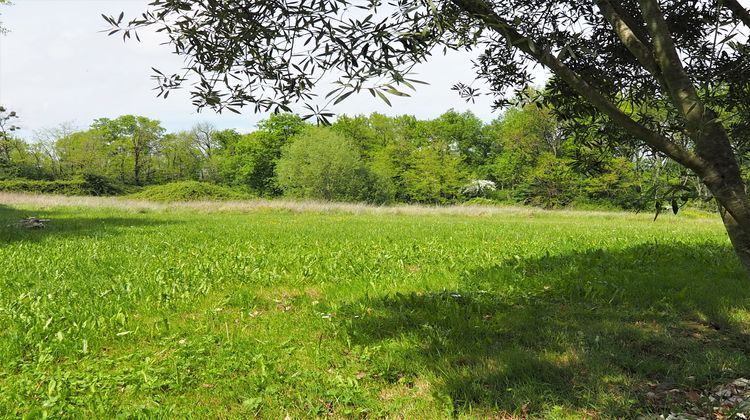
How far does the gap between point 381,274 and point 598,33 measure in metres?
4.72

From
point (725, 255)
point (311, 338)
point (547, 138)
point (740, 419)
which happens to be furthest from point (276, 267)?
point (547, 138)

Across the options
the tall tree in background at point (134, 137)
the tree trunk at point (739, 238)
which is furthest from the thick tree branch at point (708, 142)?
the tall tree in background at point (134, 137)

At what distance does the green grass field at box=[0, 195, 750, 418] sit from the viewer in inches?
127

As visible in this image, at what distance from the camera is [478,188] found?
54.9 m

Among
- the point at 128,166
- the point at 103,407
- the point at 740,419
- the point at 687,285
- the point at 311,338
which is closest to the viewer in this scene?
the point at 740,419

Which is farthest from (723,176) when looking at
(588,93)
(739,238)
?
(588,93)

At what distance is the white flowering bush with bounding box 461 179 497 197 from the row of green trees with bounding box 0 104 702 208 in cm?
14

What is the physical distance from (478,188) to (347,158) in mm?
18026

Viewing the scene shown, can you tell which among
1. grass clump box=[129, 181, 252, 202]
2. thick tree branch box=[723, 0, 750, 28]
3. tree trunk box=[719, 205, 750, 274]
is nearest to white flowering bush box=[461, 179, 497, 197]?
grass clump box=[129, 181, 252, 202]

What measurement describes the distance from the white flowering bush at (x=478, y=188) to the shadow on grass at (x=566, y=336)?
47.9 m

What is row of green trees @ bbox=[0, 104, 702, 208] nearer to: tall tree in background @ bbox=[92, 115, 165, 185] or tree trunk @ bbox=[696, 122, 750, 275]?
tall tree in background @ bbox=[92, 115, 165, 185]

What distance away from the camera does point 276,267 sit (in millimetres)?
7770

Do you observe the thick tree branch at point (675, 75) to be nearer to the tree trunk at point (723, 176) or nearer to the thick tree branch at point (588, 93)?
the tree trunk at point (723, 176)

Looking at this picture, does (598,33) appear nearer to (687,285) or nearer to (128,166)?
(687,285)
